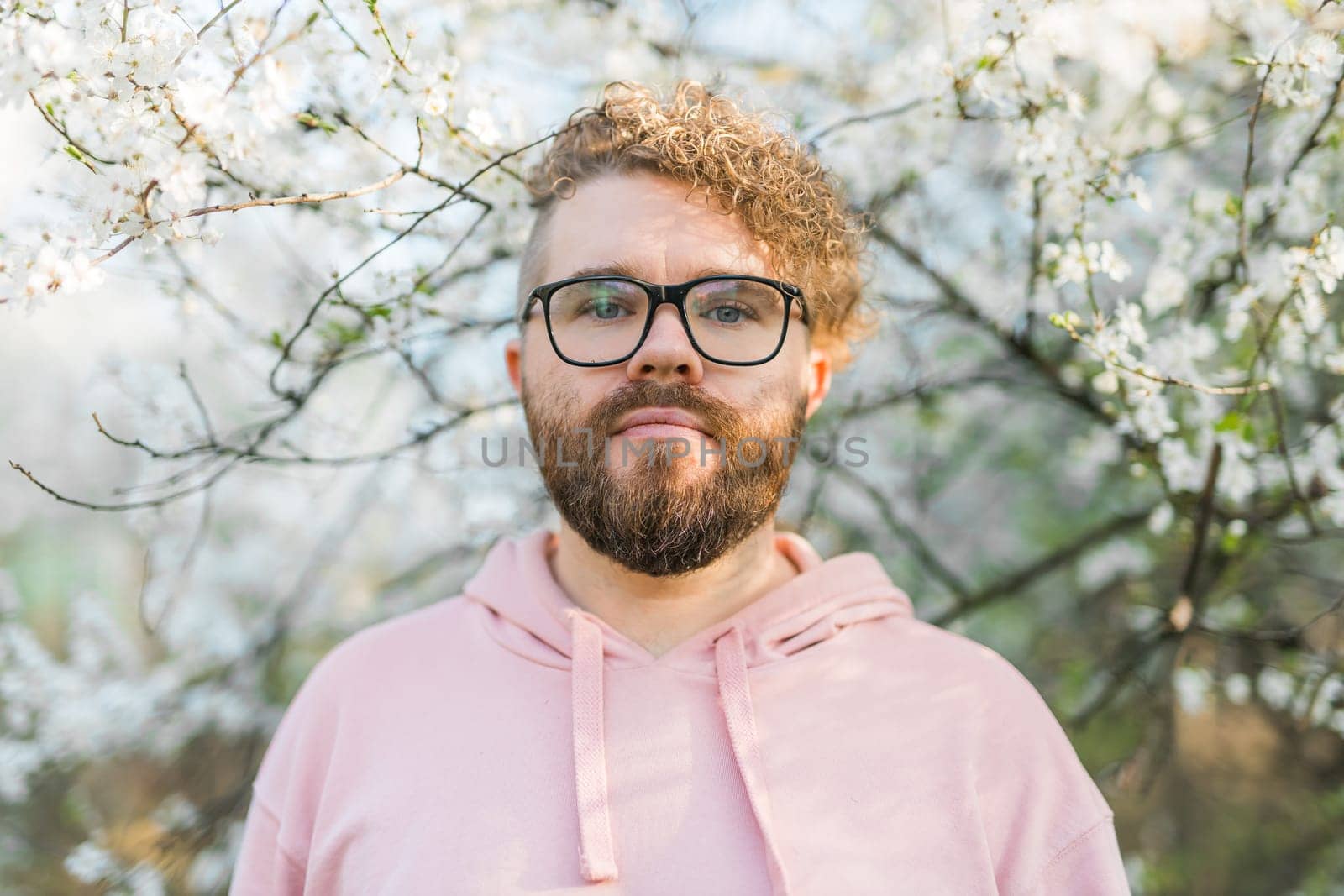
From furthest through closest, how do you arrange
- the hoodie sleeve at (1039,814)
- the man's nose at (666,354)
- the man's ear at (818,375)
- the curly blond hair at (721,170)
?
1. the man's ear at (818,375)
2. the curly blond hair at (721,170)
3. the man's nose at (666,354)
4. the hoodie sleeve at (1039,814)

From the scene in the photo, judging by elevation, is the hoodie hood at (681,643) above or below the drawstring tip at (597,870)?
above

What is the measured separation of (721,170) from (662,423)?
0.52 m

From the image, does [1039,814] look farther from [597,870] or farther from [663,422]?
[663,422]

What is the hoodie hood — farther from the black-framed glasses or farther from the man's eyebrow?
the man's eyebrow

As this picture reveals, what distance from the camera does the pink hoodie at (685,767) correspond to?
4.70 ft

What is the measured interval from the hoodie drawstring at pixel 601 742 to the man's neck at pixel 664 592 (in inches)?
3.3

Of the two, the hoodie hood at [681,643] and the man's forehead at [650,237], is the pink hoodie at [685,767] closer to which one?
the hoodie hood at [681,643]

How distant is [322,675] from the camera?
1781 mm

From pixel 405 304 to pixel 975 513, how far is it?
10.8 ft

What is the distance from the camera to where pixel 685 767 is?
151 cm

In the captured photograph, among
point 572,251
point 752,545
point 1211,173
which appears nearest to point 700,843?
point 752,545

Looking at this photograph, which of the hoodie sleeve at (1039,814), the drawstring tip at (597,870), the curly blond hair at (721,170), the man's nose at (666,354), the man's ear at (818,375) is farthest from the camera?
the man's ear at (818,375)

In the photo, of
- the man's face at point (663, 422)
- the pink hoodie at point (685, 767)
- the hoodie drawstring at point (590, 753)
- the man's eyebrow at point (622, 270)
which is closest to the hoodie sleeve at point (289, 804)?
the pink hoodie at point (685, 767)

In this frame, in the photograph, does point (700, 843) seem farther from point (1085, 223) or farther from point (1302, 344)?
point (1302, 344)
